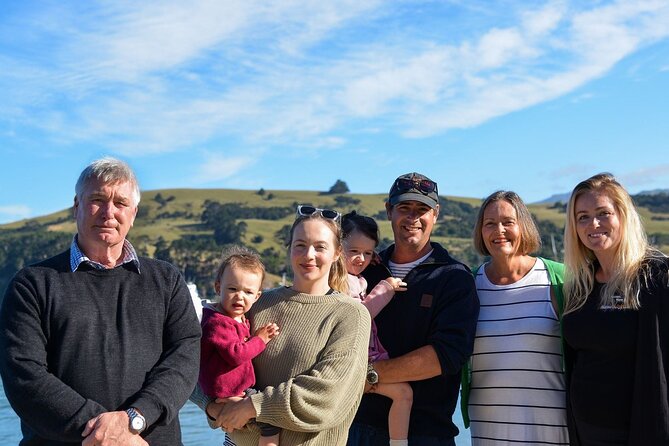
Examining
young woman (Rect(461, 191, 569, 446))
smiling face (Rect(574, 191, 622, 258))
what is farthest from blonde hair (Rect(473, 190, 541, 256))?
smiling face (Rect(574, 191, 622, 258))

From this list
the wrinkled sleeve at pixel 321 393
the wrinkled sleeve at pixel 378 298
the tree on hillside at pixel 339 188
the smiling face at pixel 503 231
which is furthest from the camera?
the tree on hillside at pixel 339 188

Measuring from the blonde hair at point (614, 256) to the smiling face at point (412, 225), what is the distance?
0.85 meters

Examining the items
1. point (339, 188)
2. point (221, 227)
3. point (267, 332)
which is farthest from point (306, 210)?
point (339, 188)

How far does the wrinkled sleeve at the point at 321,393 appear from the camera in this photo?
3844 millimetres

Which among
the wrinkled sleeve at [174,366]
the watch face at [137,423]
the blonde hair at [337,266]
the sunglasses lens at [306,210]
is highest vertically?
the sunglasses lens at [306,210]

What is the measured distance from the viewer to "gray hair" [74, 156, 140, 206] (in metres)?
3.81

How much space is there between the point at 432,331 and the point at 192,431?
20.5 m

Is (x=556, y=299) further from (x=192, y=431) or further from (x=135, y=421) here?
(x=192, y=431)

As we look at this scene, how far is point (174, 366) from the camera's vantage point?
386cm

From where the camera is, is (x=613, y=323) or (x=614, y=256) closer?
(x=613, y=323)

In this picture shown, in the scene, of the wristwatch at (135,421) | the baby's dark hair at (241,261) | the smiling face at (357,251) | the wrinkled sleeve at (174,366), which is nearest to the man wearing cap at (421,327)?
the smiling face at (357,251)

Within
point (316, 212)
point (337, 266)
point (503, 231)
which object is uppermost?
point (316, 212)

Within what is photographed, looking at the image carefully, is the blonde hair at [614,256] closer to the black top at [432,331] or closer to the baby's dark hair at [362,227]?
the black top at [432,331]

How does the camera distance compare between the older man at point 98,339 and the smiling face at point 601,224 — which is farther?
the smiling face at point 601,224
